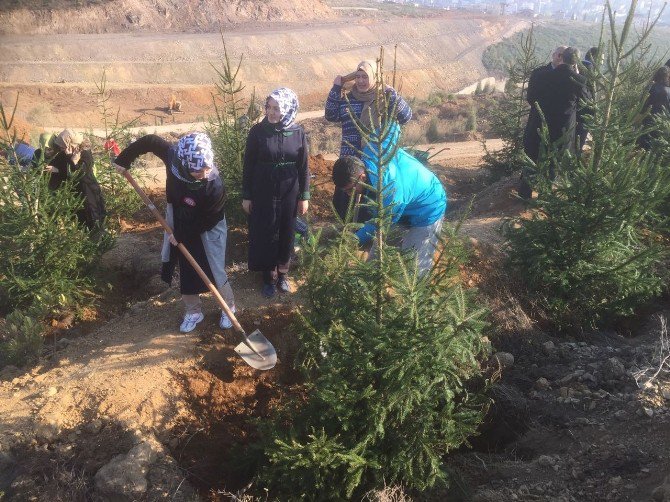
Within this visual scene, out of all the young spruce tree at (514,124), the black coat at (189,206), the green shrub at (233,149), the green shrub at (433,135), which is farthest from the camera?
the green shrub at (433,135)

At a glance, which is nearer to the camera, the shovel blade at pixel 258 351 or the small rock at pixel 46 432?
the small rock at pixel 46 432

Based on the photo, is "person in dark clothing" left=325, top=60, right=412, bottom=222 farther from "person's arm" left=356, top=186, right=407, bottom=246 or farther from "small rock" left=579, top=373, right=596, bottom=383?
"small rock" left=579, top=373, right=596, bottom=383

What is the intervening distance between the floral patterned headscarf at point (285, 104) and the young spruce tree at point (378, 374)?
1354 millimetres

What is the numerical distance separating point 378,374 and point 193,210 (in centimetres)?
199

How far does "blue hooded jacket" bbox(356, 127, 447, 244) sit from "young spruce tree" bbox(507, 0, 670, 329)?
1.27 metres

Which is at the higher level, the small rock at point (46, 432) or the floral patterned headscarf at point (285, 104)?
the floral patterned headscarf at point (285, 104)

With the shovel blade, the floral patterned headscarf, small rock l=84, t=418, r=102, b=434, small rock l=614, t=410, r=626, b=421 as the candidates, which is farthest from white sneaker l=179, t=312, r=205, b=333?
small rock l=614, t=410, r=626, b=421

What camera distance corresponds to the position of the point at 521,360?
4711mm

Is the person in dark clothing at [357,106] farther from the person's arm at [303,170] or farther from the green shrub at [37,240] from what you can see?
the green shrub at [37,240]

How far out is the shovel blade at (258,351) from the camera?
418cm

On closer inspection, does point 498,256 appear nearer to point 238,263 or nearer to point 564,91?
point 564,91

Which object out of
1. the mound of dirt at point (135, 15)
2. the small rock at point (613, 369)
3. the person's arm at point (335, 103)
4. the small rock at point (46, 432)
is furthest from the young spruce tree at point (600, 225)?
the mound of dirt at point (135, 15)

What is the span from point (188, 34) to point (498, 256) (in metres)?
37.8

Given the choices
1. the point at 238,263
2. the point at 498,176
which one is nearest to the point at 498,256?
the point at 238,263
